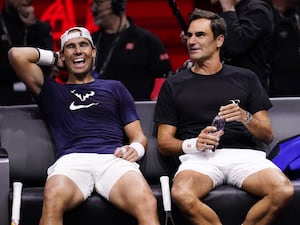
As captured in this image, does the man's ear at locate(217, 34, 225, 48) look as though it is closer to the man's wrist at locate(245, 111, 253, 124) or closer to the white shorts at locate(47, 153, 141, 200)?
the man's wrist at locate(245, 111, 253, 124)

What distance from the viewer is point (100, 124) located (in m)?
5.15

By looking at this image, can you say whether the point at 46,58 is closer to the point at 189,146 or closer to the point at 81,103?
the point at 81,103

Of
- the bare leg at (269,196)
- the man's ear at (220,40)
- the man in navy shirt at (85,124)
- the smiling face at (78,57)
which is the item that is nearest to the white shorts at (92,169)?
the man in navy shirt at (85,124)

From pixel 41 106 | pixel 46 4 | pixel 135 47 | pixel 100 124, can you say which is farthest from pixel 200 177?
pixel 46 4

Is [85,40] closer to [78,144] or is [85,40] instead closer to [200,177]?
[78,144]

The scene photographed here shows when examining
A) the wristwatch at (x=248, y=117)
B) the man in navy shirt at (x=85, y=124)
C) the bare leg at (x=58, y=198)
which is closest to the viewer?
the bare leg at (x=58, y=198)

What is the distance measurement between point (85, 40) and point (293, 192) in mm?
1470

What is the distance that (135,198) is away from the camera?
4668mm

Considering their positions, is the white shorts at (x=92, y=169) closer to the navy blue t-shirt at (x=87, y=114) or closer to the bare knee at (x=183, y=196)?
the navy blue t-shirt at (x=87, y=114)

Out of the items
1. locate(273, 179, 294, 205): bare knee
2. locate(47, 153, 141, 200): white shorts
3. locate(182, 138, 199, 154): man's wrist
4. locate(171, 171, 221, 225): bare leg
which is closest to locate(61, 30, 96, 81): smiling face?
locate(47, 153, 141, 200): white shorts

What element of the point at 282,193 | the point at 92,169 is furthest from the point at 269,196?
the point at 92,169

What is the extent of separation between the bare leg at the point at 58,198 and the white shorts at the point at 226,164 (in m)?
0.60

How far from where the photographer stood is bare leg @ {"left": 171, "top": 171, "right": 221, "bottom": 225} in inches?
183

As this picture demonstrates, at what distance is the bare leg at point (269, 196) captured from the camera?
470 cm
